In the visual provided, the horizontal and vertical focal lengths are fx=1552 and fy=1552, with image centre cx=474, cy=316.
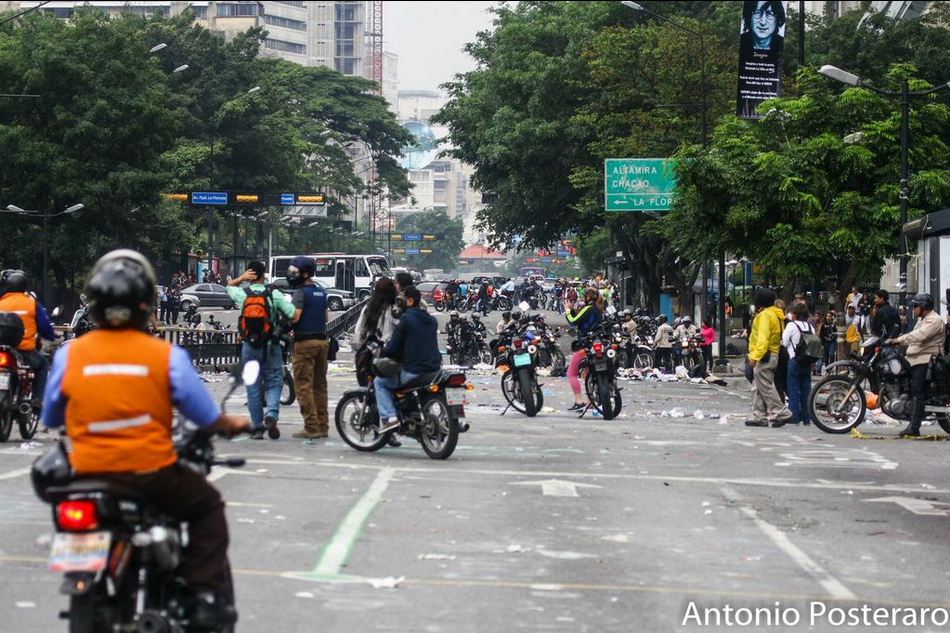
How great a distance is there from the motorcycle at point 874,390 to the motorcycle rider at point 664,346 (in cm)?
1658

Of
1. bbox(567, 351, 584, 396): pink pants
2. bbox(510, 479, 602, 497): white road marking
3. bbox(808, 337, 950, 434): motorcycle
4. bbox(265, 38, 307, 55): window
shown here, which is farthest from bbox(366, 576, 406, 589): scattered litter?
bbox(265, 38, 307, 55): window

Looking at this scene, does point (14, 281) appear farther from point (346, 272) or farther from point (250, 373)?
point (346, 272)

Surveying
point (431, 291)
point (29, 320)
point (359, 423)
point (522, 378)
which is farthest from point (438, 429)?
point (431, 291)

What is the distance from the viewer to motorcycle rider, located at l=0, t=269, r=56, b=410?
1524 cm

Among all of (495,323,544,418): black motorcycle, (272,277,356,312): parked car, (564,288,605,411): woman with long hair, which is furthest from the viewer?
(272,277,356,312): parked car

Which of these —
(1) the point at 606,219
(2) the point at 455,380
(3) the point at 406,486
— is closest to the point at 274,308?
(2) the point at 455,380

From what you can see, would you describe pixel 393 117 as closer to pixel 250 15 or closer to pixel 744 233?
pixel 250 15

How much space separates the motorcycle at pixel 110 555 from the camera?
540cm

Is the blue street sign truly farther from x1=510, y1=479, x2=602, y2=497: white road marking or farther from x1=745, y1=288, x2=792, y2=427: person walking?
x1=510, y1=479, x2=602, y2=497: white road marking

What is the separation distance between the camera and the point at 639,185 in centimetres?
4350

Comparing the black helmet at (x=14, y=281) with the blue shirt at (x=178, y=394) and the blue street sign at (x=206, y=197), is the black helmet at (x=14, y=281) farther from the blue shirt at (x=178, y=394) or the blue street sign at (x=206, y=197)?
the blue street sign at (x=206, y=197)

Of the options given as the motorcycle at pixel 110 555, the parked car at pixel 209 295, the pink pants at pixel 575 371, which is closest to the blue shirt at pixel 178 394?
the motorcycle at pixel 110 555

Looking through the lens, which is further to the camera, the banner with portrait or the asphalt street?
the banner with portrait

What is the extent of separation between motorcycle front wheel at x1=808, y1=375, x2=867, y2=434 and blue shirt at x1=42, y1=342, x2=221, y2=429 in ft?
46.3
